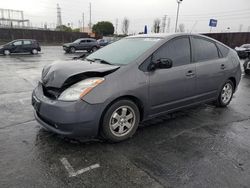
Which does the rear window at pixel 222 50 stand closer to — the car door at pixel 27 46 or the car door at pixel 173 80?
the car door at pixel 173 80

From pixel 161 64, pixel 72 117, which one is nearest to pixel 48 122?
pixel 72 117

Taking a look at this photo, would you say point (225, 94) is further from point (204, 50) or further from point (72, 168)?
point (72, 168)

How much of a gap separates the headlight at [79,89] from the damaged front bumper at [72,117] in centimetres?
7

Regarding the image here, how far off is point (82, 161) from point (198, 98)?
8.45 ft

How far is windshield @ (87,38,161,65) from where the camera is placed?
3.58 m

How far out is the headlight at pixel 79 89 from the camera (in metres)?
2.91

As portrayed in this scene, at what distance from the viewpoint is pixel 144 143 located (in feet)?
11.0

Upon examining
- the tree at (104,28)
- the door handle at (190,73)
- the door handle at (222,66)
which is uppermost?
the tree at (104,28)

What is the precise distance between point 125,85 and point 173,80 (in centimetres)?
100

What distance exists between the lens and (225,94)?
507 centimetres

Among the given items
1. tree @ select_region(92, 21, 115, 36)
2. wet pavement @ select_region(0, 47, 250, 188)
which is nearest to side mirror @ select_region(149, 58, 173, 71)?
wet pavement @ select_region(0, 47, 250, 188)

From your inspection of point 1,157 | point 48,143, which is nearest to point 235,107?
point 48,143

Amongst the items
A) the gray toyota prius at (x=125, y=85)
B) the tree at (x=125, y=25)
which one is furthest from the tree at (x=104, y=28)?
the gray toyota prius at (x=125, y=85)

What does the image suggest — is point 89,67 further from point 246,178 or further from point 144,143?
point 246,178
